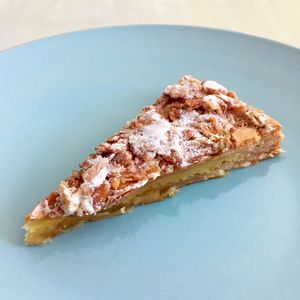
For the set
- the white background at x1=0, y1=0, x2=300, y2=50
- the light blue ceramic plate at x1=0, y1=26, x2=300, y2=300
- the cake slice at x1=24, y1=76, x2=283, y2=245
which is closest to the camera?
the light blue ceramic plate at x1=0, y1=26, x2=300, y2=300

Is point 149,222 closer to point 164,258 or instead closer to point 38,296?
point 164,258

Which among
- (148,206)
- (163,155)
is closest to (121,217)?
(148,206)

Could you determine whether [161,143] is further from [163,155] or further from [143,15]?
[143,15]

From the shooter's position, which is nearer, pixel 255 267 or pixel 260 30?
pixel 255 267

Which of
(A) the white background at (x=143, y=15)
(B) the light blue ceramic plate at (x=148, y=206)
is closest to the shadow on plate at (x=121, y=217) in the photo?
(B) the light blue ceramic plate at (x=148, y=206)

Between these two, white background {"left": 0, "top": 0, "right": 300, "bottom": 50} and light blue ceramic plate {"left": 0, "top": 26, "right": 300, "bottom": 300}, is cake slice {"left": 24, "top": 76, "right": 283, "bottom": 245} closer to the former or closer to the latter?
light blue ceramic plate {"left": 0, "top": 26, "right": 300, "bottom": 300}

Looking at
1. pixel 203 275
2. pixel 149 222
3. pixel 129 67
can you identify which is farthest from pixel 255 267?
pixel 129 67

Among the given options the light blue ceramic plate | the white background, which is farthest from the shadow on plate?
the white background

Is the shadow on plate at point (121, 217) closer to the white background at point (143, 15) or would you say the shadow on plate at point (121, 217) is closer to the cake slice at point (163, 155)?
the cake slice at point (163, 155)
